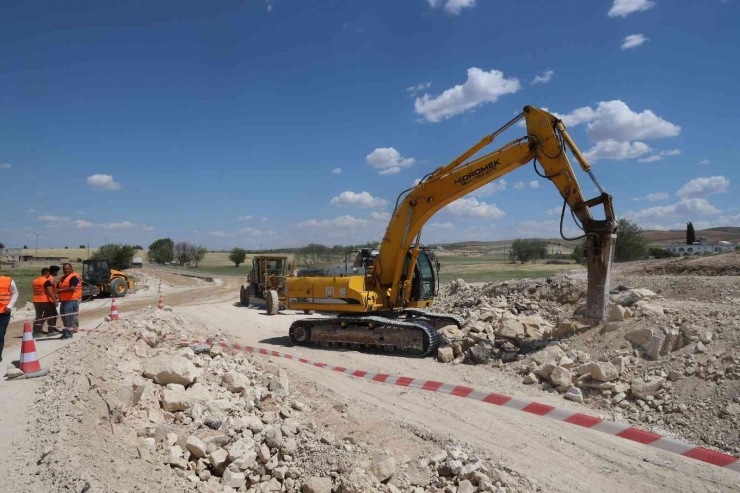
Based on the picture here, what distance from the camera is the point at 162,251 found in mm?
75750

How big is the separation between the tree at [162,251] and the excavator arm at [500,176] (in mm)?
71189

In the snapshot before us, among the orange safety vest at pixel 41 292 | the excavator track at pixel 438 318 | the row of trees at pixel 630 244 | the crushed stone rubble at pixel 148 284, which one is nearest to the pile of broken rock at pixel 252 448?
the orange safety vest at pixel 41 292

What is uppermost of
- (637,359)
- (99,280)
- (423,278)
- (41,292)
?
(423,278)

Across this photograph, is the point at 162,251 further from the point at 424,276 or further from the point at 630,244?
the point at 424,276

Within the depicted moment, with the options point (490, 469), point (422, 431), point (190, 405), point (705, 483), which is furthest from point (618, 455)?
point (190, 405)

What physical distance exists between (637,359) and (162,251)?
77050mm

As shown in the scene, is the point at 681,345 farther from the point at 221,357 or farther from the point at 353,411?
the point at 221,357

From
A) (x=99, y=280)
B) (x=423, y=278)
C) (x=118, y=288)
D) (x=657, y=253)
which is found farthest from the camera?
(x=657, y=253)

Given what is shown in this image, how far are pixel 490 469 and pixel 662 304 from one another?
6681 millimetres

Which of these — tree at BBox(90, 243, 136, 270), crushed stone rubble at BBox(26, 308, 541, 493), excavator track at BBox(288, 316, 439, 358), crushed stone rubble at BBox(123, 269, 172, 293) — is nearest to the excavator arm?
excavator track at BBox(288, 316, 439, 358)

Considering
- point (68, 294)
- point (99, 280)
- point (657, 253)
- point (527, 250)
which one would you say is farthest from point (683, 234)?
point (68, 294)

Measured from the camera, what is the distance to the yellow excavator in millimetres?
9289

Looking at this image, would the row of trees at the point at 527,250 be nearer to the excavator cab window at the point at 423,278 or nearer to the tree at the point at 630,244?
the tree at the point at 630,244

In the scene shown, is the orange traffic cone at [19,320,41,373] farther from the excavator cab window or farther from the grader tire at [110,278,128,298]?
the grader tire at [110,278,128,298]
